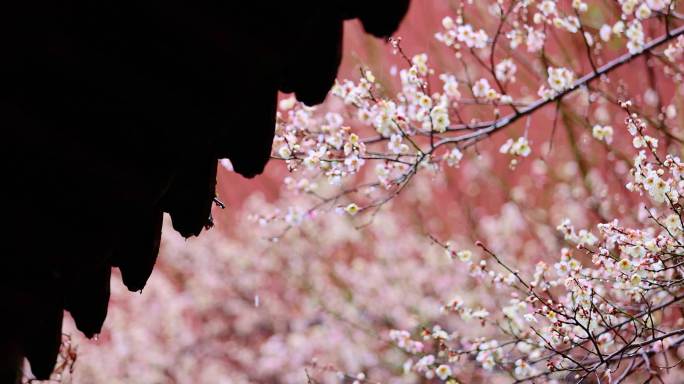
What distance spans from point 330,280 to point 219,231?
6.15ft

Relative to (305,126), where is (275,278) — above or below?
above

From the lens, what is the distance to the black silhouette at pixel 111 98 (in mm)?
1401

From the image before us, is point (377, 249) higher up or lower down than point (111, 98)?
higher up

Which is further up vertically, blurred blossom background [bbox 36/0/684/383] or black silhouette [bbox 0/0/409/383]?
blurred blossom background [bbox 36/0/684/383]

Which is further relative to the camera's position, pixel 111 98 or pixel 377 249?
pixel 377 249

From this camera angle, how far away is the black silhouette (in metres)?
1.40

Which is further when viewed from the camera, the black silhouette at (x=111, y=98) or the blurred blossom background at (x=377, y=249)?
the blurred blossom background at (x=377, y=249)

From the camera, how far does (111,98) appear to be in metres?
1.48

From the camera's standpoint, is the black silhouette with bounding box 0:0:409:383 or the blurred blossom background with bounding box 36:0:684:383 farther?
the blurred blossom background with bounding box 36:0:684:383

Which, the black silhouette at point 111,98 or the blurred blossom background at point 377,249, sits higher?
the blurred blossom background at point 377,249

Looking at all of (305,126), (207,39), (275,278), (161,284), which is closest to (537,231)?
(275,278)

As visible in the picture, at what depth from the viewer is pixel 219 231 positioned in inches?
320

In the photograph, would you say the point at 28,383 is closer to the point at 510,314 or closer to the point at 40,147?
the point at 40,147

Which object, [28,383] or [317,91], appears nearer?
[317,91]
